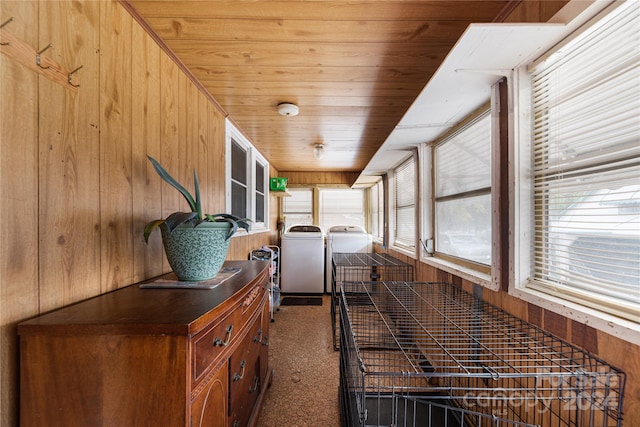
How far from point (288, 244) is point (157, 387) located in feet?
9.83

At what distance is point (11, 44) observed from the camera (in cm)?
63

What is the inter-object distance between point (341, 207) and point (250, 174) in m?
2.11

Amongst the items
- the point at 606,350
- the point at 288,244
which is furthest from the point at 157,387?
the point at 288,244

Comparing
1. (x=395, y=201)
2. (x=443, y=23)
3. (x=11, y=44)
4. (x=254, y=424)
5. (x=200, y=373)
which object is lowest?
(x=254, y=424)

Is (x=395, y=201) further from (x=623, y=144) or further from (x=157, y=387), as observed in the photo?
(x=157, y=387)

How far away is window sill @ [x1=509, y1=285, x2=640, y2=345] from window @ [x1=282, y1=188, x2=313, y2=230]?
11.8ft

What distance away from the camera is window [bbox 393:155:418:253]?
2.48 metres

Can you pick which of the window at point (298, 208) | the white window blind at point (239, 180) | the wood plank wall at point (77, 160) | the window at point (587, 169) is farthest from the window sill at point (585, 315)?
the window at point (298, 208)

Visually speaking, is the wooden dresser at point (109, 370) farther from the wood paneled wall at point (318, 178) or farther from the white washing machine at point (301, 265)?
the wood paneled wall at point (318, 178)

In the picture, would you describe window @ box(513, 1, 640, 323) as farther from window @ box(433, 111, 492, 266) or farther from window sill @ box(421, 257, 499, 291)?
window @ box(433, 111, 492, 266)

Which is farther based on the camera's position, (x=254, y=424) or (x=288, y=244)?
(x=288, y=244)

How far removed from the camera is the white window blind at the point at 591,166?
0.69 metres

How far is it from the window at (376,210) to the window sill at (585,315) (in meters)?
2.66

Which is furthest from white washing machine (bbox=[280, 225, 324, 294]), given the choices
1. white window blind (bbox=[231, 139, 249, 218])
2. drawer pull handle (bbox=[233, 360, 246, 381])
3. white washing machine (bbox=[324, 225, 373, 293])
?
drawer pull handle (bbox=[233, 360, 246, 381])
